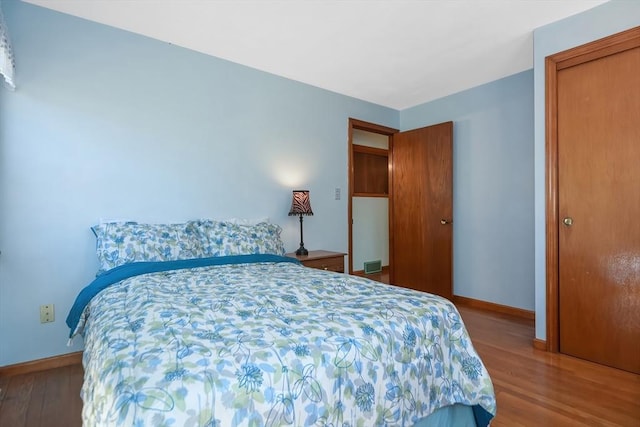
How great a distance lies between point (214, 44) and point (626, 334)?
3.61 m

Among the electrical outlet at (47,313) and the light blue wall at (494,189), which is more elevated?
the light blue wall at (494,189)

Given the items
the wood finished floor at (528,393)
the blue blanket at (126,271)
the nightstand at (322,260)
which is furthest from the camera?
the nightstand at (322,260)

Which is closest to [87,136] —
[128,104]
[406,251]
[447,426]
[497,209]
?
[128,104]

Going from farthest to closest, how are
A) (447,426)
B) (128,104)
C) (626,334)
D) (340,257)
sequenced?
(340,257)
(128,104)
(626,334)
(447,426)

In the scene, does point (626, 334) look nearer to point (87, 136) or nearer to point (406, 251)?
point (406, 251)

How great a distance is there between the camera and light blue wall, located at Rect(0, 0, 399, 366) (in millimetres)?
2092

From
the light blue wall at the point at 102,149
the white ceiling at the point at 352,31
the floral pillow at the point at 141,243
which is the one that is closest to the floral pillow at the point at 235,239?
the floral pillow at the point at 141,243

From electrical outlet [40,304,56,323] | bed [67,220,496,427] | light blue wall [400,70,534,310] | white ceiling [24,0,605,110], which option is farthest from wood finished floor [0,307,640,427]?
white ceiling [24,0,605,110]

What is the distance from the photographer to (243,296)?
1450mm

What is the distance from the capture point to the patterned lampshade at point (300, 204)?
3.14 metres

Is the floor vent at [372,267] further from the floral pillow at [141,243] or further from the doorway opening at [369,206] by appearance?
the floral pillow at [141,243]

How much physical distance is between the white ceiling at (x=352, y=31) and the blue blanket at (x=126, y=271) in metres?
1.69

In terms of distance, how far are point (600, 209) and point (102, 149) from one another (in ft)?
11.5

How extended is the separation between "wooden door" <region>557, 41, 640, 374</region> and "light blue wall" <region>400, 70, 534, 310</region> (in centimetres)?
78
